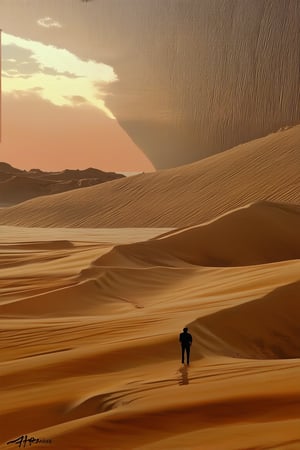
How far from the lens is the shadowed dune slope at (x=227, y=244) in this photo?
17.9 metres

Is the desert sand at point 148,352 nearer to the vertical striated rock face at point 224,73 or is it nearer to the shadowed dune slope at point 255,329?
the shadowed dune slope at point 255,329

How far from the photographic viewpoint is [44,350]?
8.38 metres

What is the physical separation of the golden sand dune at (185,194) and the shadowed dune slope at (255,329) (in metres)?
23.1

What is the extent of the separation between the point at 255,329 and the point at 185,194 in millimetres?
28672

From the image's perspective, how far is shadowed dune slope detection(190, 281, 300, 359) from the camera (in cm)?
885

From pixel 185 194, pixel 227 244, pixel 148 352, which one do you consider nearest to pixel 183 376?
pixel 148 352

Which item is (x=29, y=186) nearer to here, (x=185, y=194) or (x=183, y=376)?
(x=185, y=194)

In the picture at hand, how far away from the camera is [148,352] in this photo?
26.1 ft

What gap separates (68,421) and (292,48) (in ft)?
193

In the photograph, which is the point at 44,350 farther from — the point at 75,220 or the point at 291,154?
the point at 291,154

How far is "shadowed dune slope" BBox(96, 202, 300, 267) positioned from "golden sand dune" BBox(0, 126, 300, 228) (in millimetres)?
12652

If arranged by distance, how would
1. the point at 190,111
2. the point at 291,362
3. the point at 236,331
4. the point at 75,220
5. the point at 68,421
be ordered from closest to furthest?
the point at 68,421
the point at 291,362
the point at 236,331
the point at 75,220
the point at 190,111

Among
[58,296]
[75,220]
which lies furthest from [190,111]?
[58,296]
